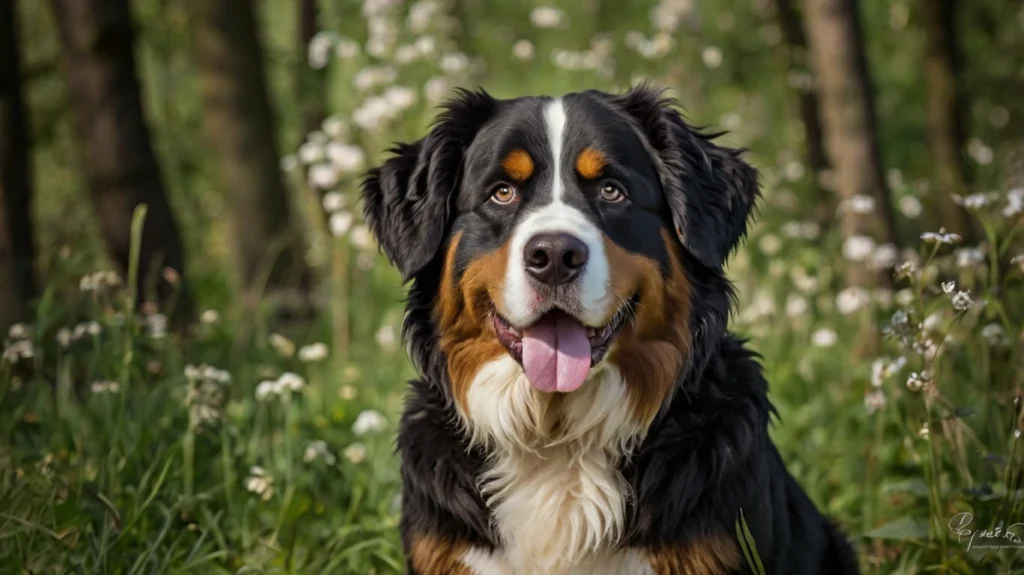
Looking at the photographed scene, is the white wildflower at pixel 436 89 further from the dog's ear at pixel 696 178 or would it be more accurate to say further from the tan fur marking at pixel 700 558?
the tan fur marking at pixel 700 558

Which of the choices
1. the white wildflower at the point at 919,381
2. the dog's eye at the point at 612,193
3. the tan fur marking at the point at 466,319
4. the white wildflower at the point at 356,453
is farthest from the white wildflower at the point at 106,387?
the white wildflower at the point at 919,381

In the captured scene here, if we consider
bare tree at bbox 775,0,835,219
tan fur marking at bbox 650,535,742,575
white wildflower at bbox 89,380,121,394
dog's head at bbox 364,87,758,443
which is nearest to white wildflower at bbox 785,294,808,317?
bare tree at bbox 775,0,835,219

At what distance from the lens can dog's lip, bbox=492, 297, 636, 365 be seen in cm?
313

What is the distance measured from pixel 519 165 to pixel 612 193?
0.29 meters

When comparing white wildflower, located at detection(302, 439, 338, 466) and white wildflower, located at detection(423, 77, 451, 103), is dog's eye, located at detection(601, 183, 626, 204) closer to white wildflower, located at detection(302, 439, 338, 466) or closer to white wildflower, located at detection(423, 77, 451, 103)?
white wildflower, located at detection(302, 439, 338, 466)

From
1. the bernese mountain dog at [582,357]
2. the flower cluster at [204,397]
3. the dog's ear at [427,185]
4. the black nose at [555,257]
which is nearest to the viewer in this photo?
the black nose at [555,257]

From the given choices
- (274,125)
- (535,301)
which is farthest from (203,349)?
(535,301)

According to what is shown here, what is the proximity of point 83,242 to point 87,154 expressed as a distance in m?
1.82

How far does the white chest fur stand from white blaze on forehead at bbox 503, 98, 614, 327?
25cm

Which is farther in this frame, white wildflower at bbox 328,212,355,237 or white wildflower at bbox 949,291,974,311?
white wildflower at bbox 328,212,355,237

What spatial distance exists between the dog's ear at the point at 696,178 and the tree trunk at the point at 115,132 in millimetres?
3278

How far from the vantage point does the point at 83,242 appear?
7.61 meters

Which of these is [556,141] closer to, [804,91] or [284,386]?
[284,386]

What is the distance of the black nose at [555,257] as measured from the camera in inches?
116
